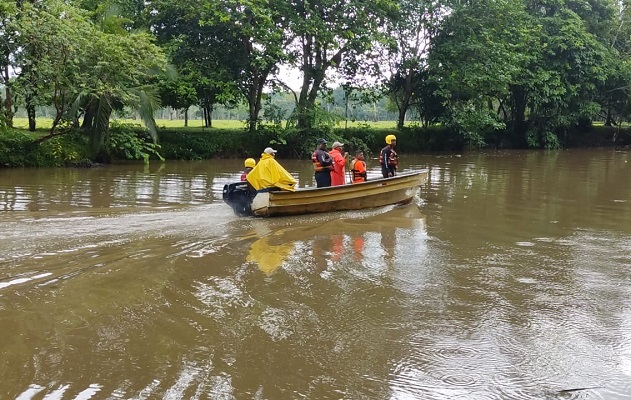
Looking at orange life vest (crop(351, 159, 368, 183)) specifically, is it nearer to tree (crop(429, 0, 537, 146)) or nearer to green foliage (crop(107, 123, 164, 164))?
green foliage (crop(107, 123, 164, 164))

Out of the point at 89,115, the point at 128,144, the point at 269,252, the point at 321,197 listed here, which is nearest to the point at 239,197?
the point at 321,197

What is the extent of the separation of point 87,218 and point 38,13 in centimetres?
898

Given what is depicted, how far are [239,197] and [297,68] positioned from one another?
52.4 feet

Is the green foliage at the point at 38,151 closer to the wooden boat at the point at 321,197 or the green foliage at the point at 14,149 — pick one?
the green foliage at the point at 14,149

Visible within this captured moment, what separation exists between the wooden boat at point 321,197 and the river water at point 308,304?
10.4 inches

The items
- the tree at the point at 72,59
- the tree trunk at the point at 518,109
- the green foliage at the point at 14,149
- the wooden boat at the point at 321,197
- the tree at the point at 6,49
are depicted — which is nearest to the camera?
the wooden boat at the point at 321,197

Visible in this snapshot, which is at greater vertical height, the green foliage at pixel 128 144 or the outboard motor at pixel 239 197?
the green foliage at pixel 128 144

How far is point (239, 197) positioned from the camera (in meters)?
9.88

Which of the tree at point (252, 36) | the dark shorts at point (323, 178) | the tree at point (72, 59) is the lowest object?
the dark shorts at point (323, 178)

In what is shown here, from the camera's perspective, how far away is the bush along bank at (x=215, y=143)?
Result: 18000 millimetres

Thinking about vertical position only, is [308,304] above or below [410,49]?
below

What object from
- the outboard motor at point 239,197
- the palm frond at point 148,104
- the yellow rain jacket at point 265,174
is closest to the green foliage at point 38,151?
the palm frond at point 148,104

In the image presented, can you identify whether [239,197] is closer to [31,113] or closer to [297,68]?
[31,113]

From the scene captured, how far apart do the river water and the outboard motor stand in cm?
31
